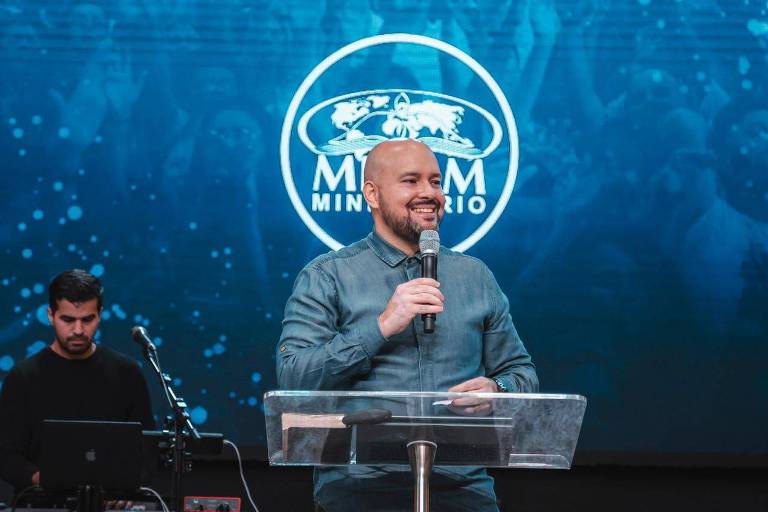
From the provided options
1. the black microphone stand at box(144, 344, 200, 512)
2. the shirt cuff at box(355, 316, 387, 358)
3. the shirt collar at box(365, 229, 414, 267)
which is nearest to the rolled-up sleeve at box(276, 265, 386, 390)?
the shirt cuff at box(355, 316, 387, 358)

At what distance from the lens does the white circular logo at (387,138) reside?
4.38 metres

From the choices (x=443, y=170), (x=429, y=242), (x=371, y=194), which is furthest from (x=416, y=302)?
(x=443, y=170)

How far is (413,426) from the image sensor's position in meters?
1.85

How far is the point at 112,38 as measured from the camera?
4441mm

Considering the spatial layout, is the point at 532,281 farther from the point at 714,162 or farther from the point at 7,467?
the point at 7,467

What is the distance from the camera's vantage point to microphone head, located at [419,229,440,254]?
233cm

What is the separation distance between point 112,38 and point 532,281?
2.11 meters

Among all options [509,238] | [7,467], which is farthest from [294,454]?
[509,238]

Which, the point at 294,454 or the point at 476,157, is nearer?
the point at 294,454

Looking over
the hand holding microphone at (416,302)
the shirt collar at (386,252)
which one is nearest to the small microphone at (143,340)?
the shirt collar at (386,252)

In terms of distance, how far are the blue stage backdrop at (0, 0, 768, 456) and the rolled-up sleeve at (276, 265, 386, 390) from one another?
1.85m

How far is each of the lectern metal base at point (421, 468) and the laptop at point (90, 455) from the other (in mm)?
1636

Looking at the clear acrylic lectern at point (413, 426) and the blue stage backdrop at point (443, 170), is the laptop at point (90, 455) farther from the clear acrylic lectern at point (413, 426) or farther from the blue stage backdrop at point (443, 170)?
the clear acrylic lectern at point (413, 426)

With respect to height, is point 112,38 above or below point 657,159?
above
